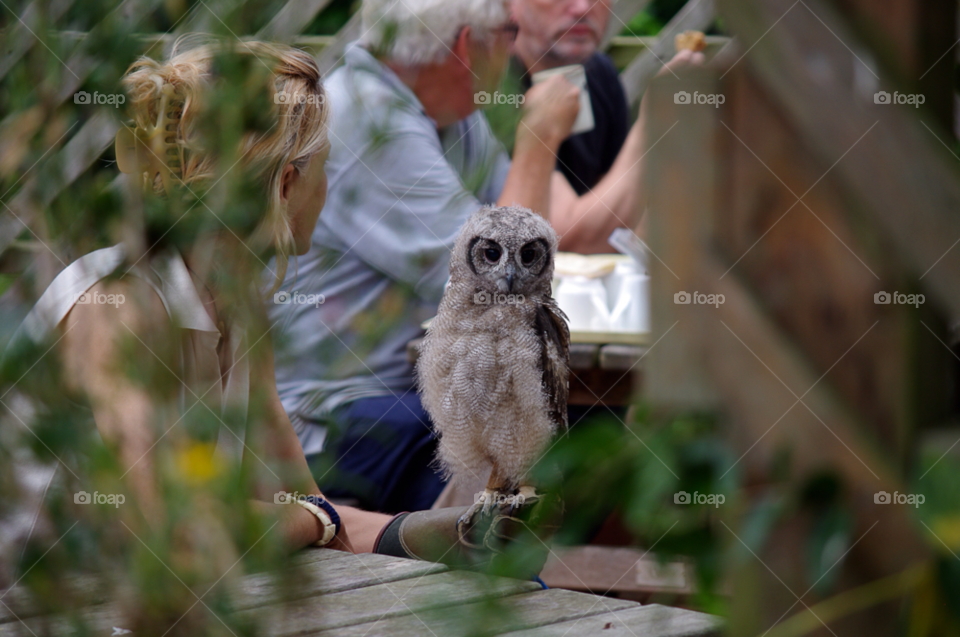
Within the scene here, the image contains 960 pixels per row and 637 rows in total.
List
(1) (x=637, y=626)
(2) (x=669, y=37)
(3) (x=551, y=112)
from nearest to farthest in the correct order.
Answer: (1) (x=637, y=626), (3) (x=551, y=112), (2) (x=669, y=37)

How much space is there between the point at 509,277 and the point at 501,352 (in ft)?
0.57

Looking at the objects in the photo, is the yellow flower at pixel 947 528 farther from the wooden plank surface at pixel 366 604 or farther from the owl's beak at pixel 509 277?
the owl's beak at pixel 509 277

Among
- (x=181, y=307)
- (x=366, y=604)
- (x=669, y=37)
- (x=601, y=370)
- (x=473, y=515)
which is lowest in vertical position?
(x=366, y=604)

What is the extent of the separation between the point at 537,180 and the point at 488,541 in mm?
1075

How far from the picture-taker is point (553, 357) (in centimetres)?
184

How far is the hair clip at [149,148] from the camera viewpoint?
2.13 ft

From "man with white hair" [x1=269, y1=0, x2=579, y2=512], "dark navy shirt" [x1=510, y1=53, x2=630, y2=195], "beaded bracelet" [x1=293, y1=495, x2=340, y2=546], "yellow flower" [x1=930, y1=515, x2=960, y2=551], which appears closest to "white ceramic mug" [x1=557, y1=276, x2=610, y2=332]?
"man with white hair" [x1=269, y1=0, x2=579, y2=512]

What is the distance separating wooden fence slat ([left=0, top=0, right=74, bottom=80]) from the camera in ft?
1.96

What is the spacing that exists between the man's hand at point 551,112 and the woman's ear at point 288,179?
0.77 m

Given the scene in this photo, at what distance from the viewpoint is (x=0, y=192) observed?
65cm

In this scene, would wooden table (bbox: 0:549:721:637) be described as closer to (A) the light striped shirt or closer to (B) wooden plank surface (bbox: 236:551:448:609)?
(B) wooden plank surface (bbox: 236:551:448:609)

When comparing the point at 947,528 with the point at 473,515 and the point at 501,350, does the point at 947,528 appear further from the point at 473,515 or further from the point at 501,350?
the point at 501,350

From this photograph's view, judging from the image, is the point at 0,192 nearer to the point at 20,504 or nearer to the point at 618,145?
the point at 20,504

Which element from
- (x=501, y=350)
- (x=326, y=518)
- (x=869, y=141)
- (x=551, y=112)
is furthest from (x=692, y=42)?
(x=869, y=141)
